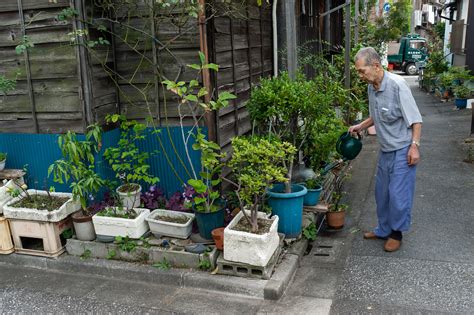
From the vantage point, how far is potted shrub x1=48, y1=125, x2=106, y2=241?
4.69 meters

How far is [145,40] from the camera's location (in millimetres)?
5180

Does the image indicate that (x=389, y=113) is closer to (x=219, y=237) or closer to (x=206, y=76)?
(x=206, y=76)

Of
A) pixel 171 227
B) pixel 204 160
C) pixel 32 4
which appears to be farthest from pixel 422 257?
pixel 32 4

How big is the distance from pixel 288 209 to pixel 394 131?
1416 mm

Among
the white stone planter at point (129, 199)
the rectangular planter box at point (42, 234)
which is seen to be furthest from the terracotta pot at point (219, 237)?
the rectangular planter box at point (42, 234)

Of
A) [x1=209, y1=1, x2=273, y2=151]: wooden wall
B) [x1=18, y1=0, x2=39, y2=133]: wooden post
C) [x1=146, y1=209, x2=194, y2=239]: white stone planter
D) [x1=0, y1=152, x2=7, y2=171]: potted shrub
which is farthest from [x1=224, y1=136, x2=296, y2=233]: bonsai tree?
[x1=0, y1=152, x2=7, y2=171]: potted shrub

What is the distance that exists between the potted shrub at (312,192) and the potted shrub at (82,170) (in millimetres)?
2445

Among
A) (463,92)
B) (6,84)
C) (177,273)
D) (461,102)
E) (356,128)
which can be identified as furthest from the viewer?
(461,102)

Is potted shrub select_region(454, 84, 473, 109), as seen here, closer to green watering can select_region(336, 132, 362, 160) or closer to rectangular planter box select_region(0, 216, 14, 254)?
green watering can select_region(336, 132, 362, 160)

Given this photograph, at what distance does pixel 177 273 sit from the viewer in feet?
14.8

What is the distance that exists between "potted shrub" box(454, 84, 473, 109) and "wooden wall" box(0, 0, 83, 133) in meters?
13.1

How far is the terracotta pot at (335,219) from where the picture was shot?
5648 mm

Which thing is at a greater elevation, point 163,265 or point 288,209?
point 288,209

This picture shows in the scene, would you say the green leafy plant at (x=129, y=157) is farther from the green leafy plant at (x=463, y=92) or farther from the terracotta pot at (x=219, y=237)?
the green leafy plant at (x=463, y=92)
